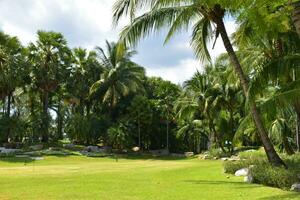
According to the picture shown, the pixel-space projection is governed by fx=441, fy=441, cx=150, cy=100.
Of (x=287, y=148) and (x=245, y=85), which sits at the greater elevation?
(x=245, y=85)

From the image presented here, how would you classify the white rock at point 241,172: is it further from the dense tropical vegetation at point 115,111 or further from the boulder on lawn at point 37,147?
the boulder on lawn at point 37,147

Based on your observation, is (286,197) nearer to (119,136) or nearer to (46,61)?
(119,136)

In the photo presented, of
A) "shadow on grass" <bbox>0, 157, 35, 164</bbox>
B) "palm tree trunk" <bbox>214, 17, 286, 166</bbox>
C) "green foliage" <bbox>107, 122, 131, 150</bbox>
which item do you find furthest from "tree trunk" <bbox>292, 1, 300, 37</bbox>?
"green foliage" <bbox>107, 122, 131, 150</bbox>

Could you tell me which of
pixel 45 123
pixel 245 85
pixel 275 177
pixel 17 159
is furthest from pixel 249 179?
pixel 45 123

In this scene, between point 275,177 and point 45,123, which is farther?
point 45,123

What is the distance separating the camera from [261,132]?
54.5ft

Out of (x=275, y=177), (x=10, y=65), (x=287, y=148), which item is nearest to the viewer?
(x=275, y=177)

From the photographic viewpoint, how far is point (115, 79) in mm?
48281

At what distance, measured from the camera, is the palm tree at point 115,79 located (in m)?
47.5

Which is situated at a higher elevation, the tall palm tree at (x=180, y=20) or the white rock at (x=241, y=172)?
the tall palm tree at (x=180, y=20)

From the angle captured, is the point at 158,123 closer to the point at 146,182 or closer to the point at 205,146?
the point at 205,146

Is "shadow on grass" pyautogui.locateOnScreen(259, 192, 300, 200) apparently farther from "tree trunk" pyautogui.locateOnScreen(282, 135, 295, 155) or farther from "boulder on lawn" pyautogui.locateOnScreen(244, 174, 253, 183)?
"tree trunk" pyautogui.locateOnScreen(282, 135, 295, 155)

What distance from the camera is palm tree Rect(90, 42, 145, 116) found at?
156 feet

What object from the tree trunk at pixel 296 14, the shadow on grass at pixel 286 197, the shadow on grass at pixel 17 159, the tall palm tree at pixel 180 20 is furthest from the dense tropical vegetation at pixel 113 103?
the tree trunk at pixel 296 14
